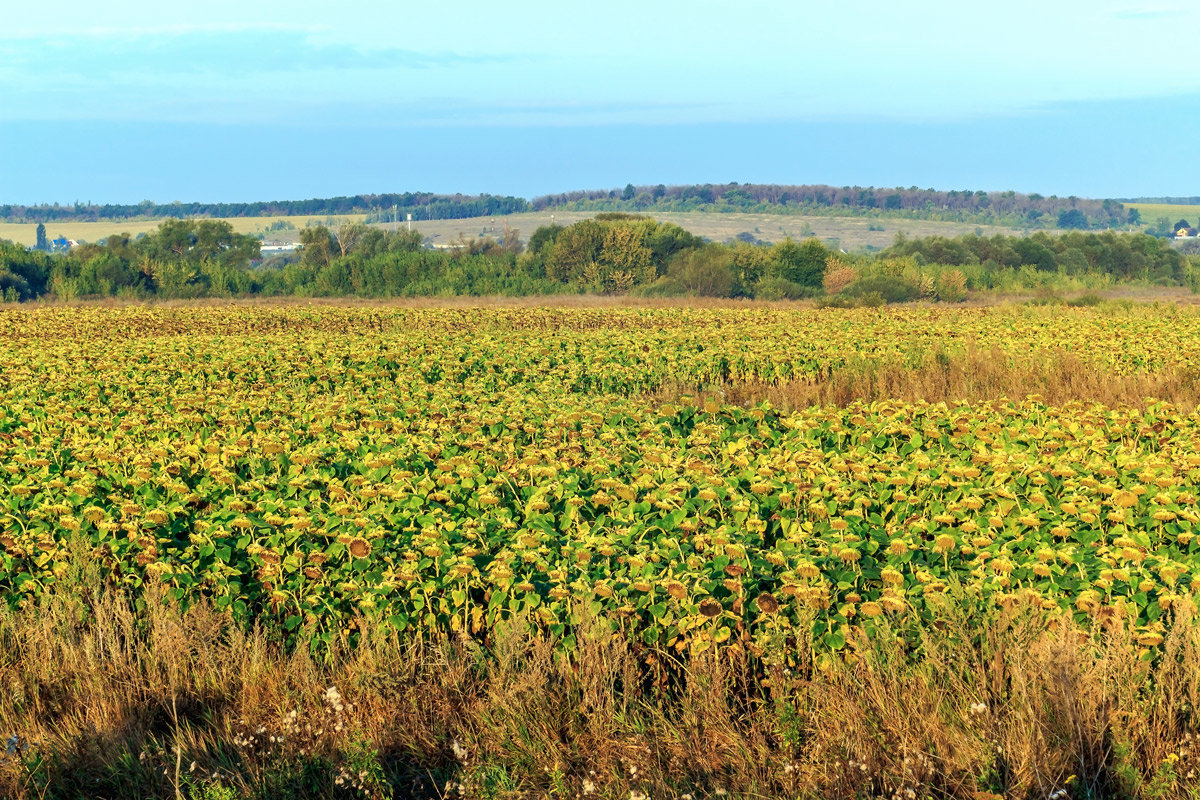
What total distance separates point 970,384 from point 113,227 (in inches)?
6867

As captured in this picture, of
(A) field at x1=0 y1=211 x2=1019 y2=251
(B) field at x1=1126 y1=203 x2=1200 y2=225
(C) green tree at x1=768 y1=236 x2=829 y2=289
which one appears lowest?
(C) green tree at x1=768 y1=236 x2=829 y2=289

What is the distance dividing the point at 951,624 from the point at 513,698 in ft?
5.90

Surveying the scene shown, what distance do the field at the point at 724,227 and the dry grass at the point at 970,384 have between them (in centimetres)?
11987

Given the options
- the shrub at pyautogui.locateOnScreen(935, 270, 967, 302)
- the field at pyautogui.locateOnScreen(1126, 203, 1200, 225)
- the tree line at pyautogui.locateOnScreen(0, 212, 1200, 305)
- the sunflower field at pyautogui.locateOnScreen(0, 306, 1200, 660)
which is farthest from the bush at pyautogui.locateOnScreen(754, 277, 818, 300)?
the field at pyautogui.locateOnScreen(1126, 203, 1200, 225)

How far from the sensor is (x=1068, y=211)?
494 ft

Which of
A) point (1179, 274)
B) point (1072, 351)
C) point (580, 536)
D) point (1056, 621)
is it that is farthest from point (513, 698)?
point (1179, 274)

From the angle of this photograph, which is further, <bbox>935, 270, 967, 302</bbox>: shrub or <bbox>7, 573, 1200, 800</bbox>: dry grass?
<bbox>935, 270, 967, 302</bbox>: shrub

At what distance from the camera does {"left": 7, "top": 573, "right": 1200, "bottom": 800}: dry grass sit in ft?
13.0

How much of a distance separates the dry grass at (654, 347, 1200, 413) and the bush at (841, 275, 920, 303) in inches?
1035

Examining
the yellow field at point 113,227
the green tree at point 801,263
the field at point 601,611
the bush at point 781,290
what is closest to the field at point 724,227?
the yellow field at point 113,227

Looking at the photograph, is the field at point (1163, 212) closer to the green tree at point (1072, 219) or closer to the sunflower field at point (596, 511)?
the green tree at point (1072, 219)

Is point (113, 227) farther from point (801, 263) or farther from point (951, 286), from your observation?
point (951, 286)

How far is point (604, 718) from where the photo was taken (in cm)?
431

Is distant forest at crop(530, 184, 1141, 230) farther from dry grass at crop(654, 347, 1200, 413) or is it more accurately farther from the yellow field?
dry grass at crop(654, 347, 1200, 413)
